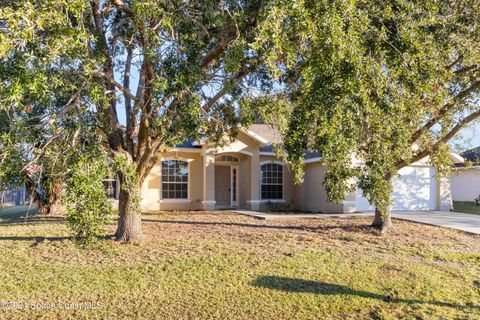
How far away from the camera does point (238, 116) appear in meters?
10.9

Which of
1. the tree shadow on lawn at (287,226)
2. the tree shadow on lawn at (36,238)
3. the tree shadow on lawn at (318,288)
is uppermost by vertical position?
the tree shadow on lawn at (287,226)

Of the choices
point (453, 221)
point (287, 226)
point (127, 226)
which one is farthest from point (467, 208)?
point (127, 226)

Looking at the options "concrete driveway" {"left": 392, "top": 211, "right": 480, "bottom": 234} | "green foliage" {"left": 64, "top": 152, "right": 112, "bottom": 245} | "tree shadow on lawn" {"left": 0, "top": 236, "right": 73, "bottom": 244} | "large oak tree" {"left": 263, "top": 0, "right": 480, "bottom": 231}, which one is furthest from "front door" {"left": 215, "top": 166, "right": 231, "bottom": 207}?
"green foliage" {"left": 64, "top": 152, "right": 112, "bottom": 245}

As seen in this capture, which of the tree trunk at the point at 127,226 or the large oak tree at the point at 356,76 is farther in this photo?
the tree trunk at the point at 127,226

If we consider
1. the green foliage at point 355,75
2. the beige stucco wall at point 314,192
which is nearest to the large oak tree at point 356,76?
the green foliage at point 355,75

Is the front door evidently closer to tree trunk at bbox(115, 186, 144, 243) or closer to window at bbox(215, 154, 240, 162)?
window at bbox(215, 154, 240, 162)

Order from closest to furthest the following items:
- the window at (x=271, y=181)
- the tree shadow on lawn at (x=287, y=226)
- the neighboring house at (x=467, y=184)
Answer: the tree shadow on lawn at (x=287, y=226)
the window at (x=271, y=181)
the neighboring house at (x=467, y=184)

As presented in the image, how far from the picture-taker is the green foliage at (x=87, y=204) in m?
6.22

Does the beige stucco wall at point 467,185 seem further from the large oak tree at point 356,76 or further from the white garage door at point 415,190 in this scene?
the large oak tree at point 356,76

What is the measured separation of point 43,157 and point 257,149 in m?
14.2

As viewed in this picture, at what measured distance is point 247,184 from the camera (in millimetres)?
21406

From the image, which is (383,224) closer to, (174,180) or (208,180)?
(208,180)

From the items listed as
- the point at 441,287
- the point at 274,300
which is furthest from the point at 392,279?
the point at 274,300

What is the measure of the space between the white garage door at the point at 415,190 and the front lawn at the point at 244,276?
748 centimetres
